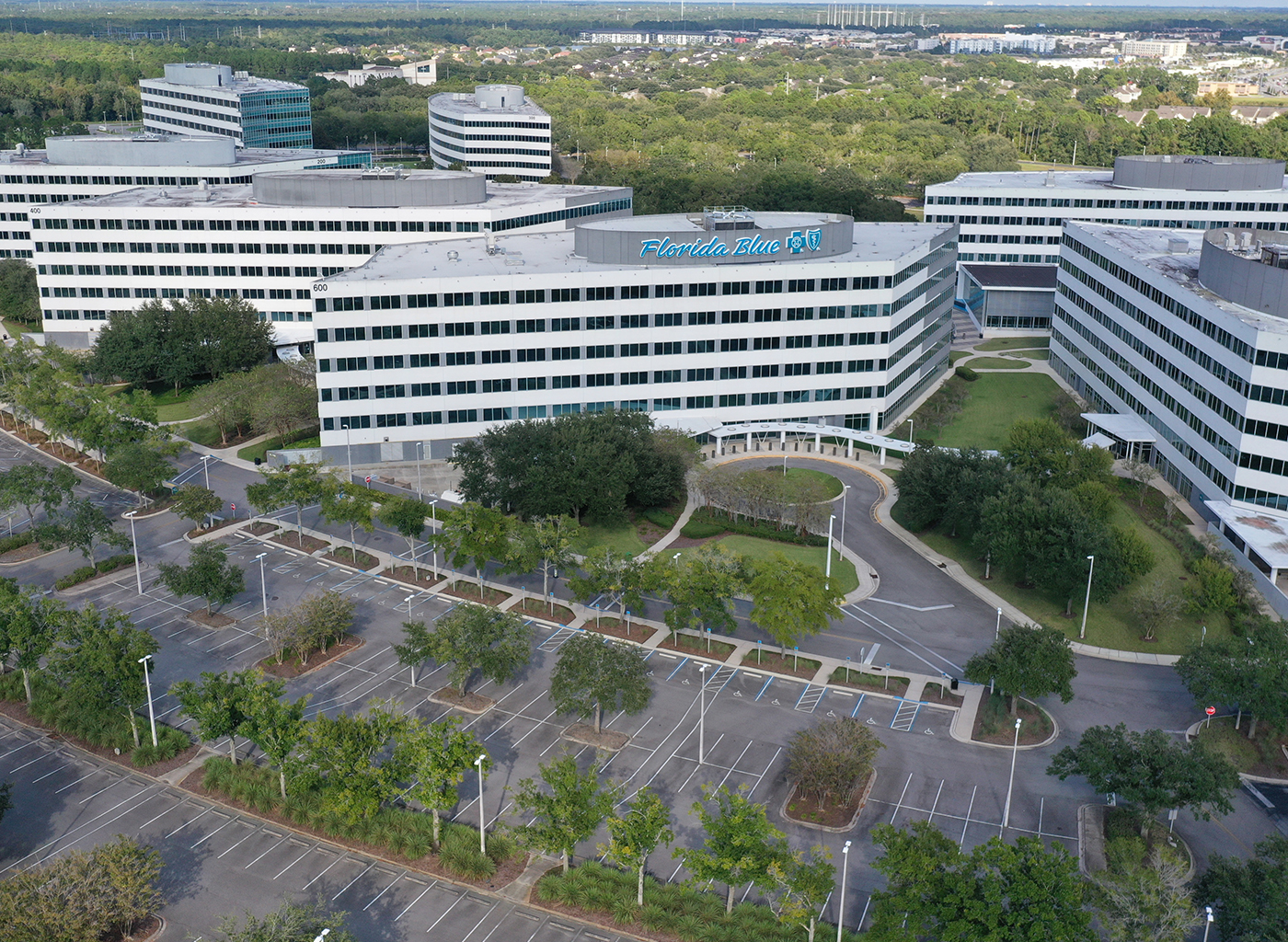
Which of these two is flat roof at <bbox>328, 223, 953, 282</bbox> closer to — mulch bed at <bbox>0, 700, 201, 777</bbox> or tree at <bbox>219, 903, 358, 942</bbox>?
mulch bed at <bbox>0, 700, 201, 777</bbox>

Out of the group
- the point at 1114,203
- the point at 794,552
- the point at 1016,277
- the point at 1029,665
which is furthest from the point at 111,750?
the point at 1114,203

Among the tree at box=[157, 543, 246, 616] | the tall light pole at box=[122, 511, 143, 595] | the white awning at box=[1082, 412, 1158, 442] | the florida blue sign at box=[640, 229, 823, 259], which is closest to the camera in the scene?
the tree at box=[157, 543, 246, 616]

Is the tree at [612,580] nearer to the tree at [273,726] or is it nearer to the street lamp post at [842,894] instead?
the tree at [273,726]

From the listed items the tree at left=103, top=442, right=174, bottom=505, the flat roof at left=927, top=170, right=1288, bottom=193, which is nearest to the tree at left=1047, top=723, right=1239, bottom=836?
the tree at left=103, top=442, right=174, bottom=505

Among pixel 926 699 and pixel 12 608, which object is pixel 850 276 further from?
pixel 12 608

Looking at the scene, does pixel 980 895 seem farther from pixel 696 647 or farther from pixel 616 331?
pixel 616 331

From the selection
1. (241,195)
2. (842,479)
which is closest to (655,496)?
(842,479)
